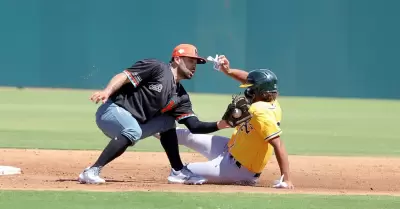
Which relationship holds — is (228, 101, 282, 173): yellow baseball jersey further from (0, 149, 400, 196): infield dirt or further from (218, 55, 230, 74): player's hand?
(218, 55, 230, 74): player's hand

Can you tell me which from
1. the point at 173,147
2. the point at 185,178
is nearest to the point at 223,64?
the point at 173,147

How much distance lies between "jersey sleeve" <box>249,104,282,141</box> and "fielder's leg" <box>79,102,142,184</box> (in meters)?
0.91

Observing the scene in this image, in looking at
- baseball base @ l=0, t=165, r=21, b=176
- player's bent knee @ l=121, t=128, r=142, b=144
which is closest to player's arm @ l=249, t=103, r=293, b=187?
player's bent knee @ l=121, t=128, r=142, b=144

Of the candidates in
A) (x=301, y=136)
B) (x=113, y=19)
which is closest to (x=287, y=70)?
(x=113, y=19)

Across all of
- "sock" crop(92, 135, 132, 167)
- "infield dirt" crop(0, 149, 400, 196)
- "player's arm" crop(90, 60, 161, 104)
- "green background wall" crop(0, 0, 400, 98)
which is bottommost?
"green background wall" crop(0, 0, 400, 98)

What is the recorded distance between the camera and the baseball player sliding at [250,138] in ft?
21.6

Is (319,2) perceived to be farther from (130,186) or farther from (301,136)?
(130,186)

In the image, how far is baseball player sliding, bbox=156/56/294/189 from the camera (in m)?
6.58

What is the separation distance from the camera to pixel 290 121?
15227 mm

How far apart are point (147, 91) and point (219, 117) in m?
8.36

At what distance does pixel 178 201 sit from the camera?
540 cm

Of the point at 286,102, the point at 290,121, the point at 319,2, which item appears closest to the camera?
the point at 290,121

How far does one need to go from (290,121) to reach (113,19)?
8.50 metres

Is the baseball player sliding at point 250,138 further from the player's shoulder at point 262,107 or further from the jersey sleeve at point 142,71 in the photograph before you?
the jersey sleeve at point 142,71
